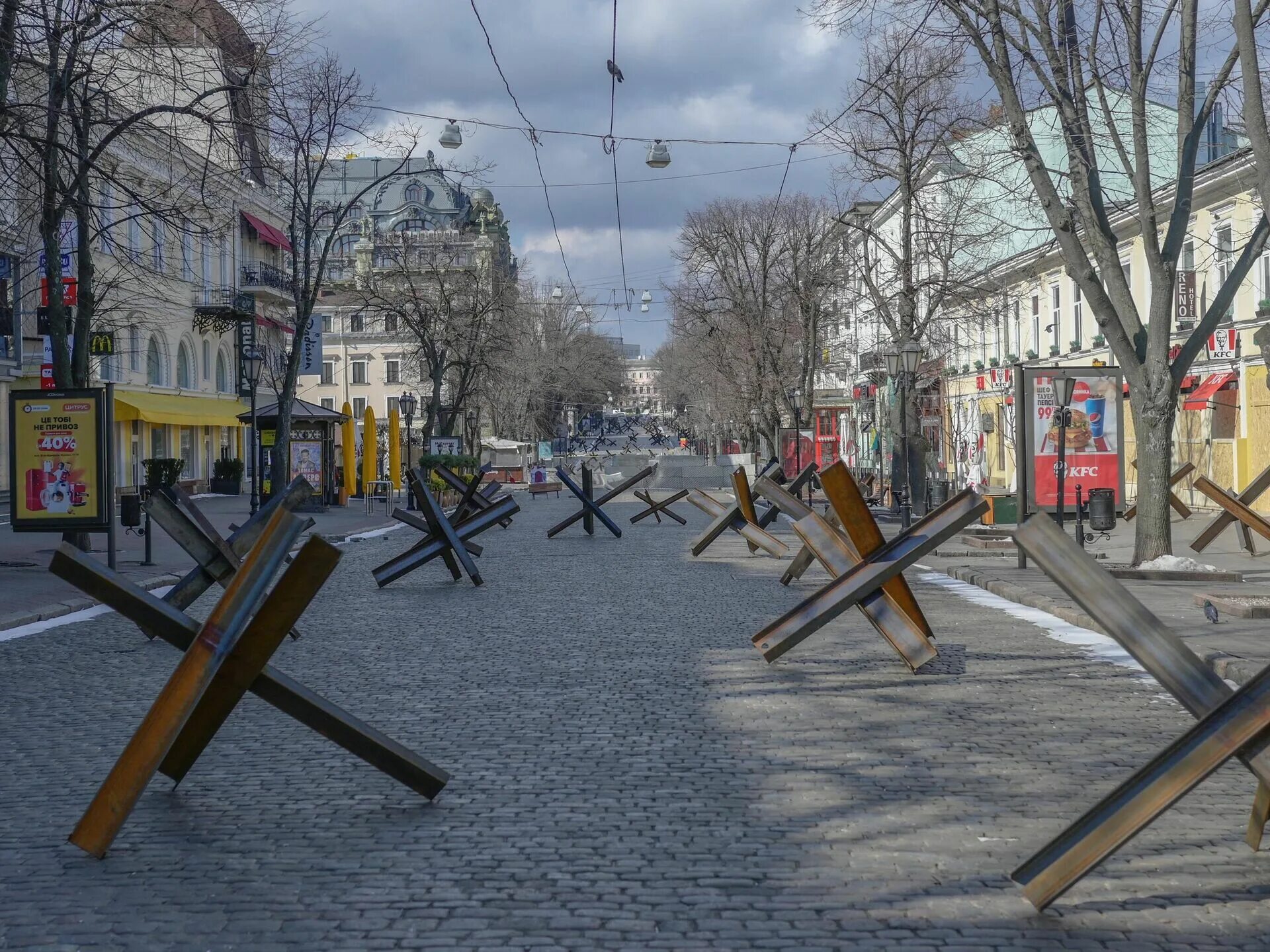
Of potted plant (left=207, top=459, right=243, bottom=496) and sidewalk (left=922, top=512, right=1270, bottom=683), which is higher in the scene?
potted plant (left=207, top=459, right=243, bottom=496)

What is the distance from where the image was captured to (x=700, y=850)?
5059mm

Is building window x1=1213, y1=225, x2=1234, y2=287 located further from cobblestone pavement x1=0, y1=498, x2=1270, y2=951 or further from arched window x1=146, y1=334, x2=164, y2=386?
arched window x1=146, y1=334, x2=164, y2=386

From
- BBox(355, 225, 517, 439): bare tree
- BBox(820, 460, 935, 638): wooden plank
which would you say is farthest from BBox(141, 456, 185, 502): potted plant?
BBox(820, 460, 935, 638): wooden plank

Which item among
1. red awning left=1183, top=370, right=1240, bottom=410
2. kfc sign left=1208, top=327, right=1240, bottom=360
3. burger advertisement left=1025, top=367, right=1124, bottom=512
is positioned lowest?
burger advertisement left=1025, top=367, right=1124, bottom=512

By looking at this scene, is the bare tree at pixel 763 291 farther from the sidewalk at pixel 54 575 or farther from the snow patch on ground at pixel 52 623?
the snow patch on ground at pixel 52 623

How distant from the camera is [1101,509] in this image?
18422 millimetres

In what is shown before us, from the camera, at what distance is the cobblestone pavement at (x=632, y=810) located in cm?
427

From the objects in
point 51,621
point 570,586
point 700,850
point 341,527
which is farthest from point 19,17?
point 700,850

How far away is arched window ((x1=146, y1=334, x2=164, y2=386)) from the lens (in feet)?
152

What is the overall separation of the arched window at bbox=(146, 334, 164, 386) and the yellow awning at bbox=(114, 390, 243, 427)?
581mm

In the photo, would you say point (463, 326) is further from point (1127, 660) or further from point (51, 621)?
point (1127, 660)

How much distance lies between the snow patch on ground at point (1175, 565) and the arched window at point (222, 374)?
142 feet

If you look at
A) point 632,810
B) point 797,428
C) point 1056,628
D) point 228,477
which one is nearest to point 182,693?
point 632,810

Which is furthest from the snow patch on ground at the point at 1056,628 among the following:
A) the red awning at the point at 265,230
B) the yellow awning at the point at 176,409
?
the red awning at the point at 265,230
